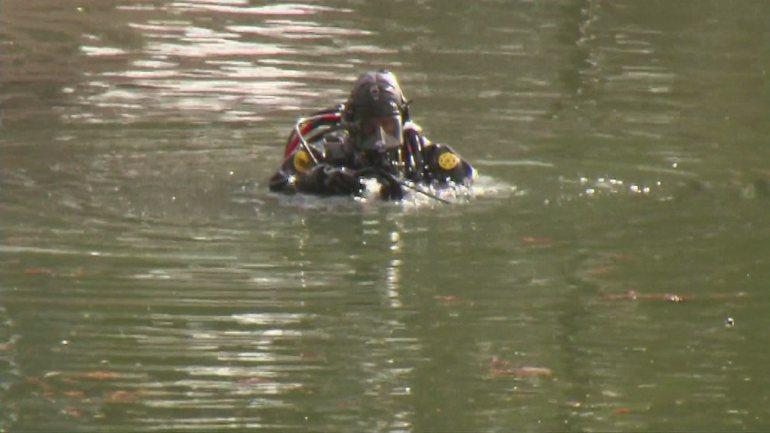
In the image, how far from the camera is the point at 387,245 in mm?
11484

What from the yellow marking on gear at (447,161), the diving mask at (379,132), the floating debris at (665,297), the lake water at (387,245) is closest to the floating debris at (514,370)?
the lake water at (387,245)

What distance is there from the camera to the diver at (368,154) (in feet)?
40.3

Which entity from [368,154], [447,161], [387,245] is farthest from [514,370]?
[447,161]

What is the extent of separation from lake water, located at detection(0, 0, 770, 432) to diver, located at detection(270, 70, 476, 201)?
0.17 m

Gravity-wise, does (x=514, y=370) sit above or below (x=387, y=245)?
above

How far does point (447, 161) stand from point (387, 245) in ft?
5.29

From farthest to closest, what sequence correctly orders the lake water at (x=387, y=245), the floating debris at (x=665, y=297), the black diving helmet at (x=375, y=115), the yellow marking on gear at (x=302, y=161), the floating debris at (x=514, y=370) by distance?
the yellow marking on gear at (x=302, y=161), the black diving helmet at (x=375, y=115), the floating debris at (x=665, y=297), the floating debris at (x=514, y=370), the lake water at (x=387, y=245)

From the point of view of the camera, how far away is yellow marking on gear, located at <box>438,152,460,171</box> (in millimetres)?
12953

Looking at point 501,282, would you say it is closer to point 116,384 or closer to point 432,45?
point 116,384

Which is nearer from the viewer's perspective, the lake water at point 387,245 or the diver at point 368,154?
the lake water at point 387,245

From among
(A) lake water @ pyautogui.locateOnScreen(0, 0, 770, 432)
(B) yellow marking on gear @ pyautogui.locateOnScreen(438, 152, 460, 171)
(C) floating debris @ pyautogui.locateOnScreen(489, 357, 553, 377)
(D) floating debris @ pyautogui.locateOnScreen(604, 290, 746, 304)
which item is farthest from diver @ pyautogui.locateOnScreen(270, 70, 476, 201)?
(C) floating debris @ pyautogui.locateOnScreen(489, 357, 553, 377)

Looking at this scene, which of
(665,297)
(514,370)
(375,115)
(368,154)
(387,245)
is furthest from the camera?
(368,154)

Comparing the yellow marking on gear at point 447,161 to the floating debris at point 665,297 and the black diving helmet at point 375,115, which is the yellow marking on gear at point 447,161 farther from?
the floating debris at point 665,297

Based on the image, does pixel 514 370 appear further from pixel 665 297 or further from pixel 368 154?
pixel 368 154
